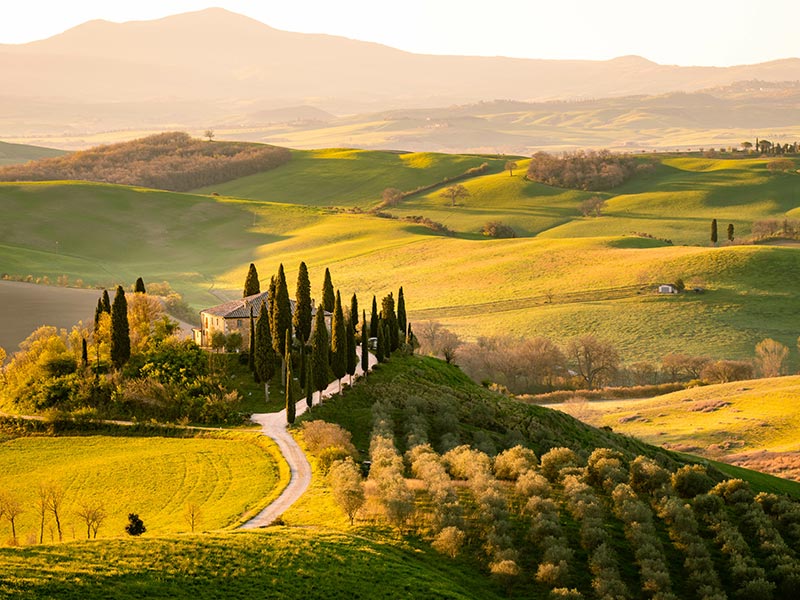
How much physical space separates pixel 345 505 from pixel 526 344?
69656mm

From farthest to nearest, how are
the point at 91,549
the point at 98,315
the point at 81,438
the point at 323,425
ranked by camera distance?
the point at 98,315 → the point at 81,438 → the point at 323,425 → the point at 91,549

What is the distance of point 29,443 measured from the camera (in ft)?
191

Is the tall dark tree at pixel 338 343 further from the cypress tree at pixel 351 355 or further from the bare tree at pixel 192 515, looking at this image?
the bare tree at pixel 192 515

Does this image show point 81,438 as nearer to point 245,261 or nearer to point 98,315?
point 98,315

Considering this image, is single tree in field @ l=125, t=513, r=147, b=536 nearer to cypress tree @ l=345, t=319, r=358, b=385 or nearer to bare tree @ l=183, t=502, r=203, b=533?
bare tree @ l=183, t=502, r=203, b=533

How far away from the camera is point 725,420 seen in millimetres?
82625

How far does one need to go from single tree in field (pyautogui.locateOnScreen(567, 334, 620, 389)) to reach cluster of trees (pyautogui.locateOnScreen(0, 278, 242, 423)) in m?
50.3

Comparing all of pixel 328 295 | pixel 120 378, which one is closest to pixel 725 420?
pixel 328 295

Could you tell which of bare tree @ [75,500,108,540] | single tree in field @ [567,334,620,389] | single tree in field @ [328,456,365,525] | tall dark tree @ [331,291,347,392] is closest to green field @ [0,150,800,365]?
single tree in field @ [567,334,620,389]

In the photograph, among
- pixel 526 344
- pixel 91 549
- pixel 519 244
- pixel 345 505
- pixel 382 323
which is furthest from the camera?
pixel 519 244

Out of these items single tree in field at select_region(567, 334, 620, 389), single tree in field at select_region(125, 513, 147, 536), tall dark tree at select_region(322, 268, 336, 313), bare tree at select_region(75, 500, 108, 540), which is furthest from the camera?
single tree in field at select_region(567, 334, 620, 389)

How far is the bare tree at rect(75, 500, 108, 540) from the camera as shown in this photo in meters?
39.6

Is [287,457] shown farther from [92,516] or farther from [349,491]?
[92,516]

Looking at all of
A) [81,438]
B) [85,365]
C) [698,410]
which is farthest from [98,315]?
[698,410]
